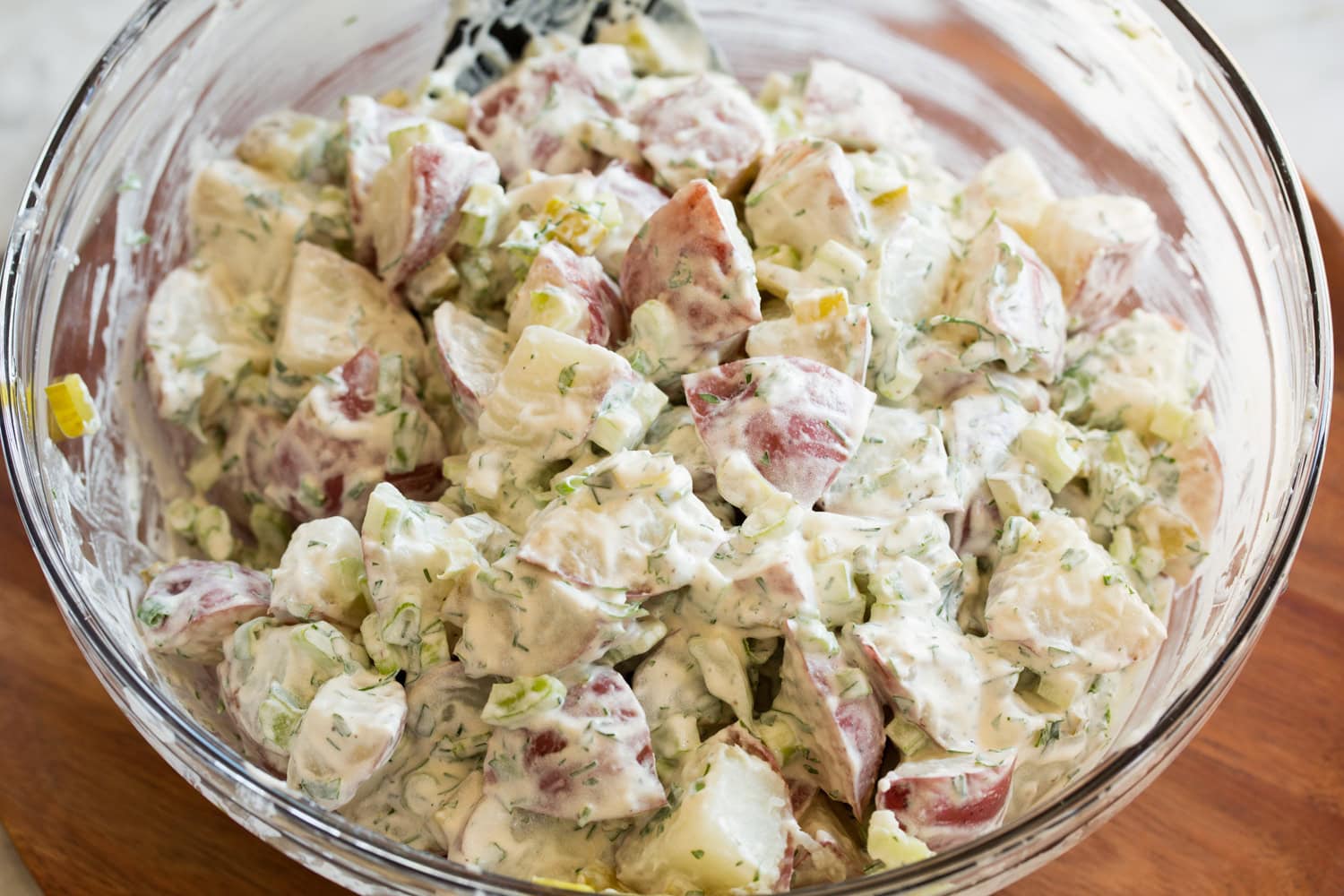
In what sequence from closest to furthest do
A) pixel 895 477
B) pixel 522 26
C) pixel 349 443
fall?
pixel 895 477 → pixel 349 443 → pixel 522 26

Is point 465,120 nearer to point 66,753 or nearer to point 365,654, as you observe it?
point 365,654

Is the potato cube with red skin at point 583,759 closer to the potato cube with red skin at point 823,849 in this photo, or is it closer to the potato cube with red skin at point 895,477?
the potato cube with red skin at point 823,849

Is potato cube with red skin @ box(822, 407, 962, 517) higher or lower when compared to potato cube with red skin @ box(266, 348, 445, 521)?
higher

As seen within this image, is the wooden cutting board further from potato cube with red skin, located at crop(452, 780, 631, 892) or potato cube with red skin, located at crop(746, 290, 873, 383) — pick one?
potato cube with red skin, located at crop(746, 290, 873, 383)

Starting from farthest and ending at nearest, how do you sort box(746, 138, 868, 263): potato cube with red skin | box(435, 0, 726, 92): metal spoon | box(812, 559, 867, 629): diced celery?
box(435, 0, 726, 92): metal spoon → box(746, 138, 868, 263): potato cube with red skin → box(812, 559, 867, 629): diced celery

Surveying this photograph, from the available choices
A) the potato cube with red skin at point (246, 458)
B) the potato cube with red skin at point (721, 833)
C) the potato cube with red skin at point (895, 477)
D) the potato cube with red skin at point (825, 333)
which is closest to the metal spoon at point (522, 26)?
the potato cube with red skin at point (246, 458)

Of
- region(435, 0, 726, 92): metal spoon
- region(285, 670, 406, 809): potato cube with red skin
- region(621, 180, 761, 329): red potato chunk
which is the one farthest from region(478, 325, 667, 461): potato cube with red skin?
region(435, 0, 726, 92): metal spoon

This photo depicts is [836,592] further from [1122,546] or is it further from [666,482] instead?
[1122,546]

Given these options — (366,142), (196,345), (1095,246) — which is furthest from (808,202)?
(196,345)
